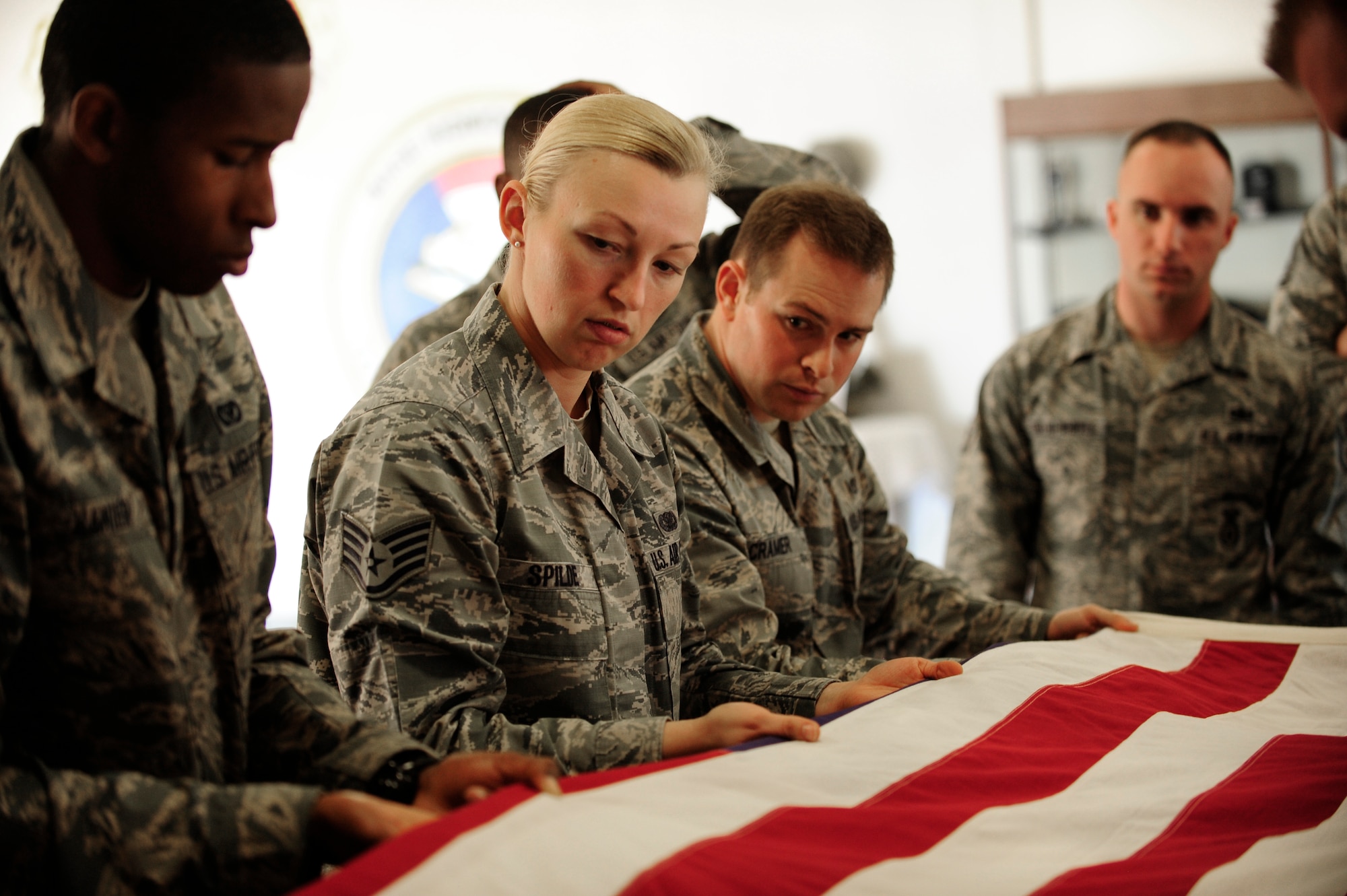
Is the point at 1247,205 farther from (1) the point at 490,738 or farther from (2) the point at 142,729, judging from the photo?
(2) the point at 142,729

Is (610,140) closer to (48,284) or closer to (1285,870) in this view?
(48,284)

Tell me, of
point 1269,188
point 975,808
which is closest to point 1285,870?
point 975,808

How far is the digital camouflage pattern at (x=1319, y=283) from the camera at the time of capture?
3064 millimetres

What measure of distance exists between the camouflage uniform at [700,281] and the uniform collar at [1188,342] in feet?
2.62

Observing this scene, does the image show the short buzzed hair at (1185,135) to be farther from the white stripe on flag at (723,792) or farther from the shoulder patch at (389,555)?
the shoulder patch at (389,555)

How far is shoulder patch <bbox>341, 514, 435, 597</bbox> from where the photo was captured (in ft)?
3.98

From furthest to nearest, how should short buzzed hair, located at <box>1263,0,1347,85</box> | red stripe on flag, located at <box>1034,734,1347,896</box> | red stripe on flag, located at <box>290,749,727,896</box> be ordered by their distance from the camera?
1. short buzzed hair, located at <box>1263,0,1347,85</box>
2. red stripe on flag, located at <box>1034,734,1347,896</box>
3. red stripe on flag, located at <box>290,749,727,896</box>

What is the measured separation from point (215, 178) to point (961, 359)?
5341mm

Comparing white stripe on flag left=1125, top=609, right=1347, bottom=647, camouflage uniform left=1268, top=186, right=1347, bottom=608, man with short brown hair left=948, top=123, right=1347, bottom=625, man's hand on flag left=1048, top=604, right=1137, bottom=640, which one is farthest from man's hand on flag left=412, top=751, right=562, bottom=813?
camouflage uniform left=1268, top=186, right=1347, bottom=608

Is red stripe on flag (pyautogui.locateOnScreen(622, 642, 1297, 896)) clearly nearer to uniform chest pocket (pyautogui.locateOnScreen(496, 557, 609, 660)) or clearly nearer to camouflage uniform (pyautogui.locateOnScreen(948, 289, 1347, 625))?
uniform chest pocket (pyautogui.locateOnScreen(496, 557, 609, 660))

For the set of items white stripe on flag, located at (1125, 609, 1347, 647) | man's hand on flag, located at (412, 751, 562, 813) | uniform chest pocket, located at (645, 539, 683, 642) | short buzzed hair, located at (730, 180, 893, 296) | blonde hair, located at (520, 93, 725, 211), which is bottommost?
white stripe on flag, located at (1125, 609, 1347, 647)

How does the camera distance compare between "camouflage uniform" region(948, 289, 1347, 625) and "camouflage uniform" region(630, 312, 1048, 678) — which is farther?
"camouflage uniform" region(948, 289, 1347, 625)

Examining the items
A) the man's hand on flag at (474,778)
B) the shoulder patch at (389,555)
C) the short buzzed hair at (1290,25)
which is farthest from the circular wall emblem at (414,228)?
the man's hand on flag at (474,778)

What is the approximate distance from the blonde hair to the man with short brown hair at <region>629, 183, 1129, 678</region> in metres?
0.44
